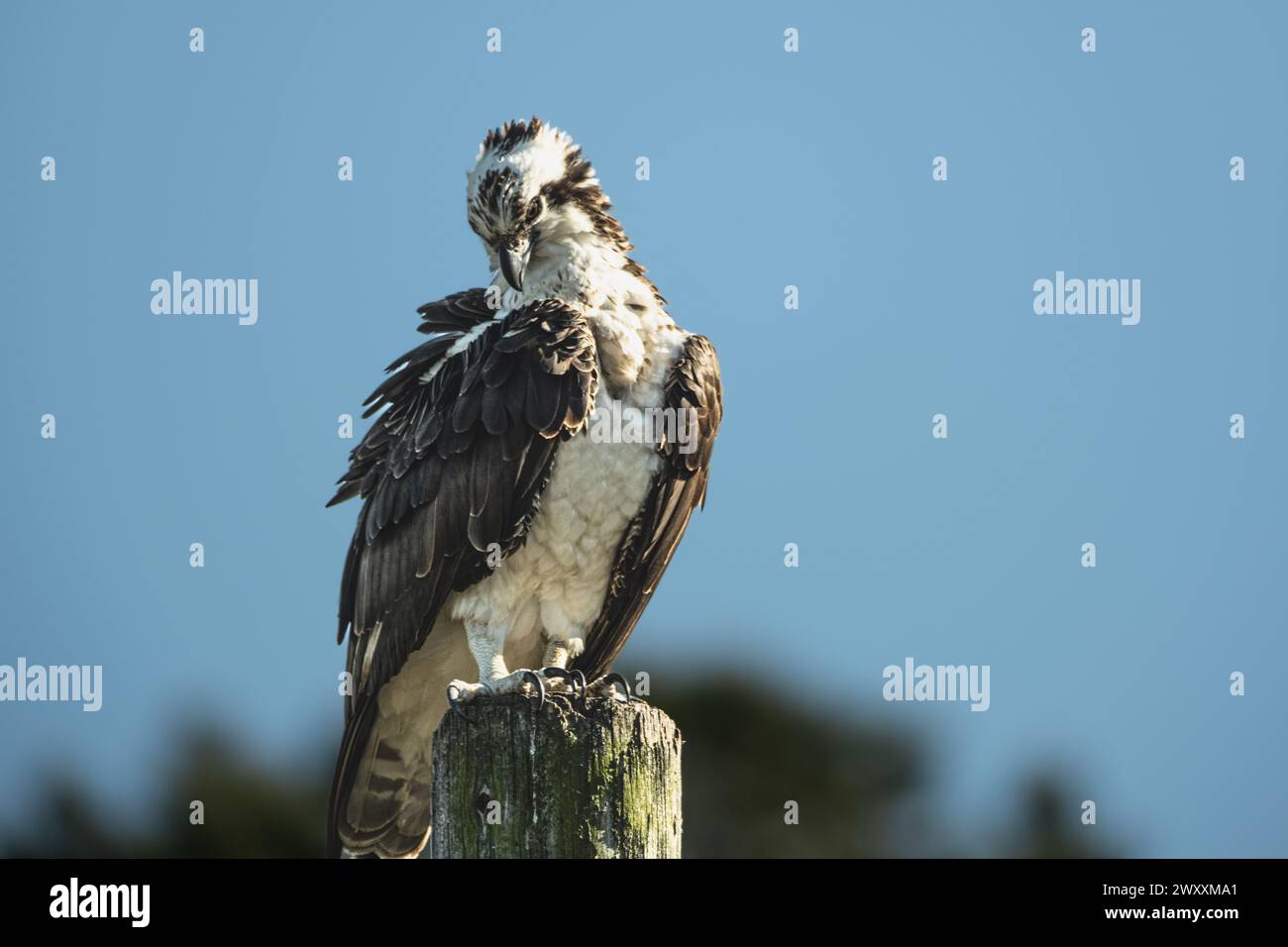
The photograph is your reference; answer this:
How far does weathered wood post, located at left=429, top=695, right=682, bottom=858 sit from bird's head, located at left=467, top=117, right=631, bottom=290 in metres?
2.63

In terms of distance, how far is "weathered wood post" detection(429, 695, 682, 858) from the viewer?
6520 mm

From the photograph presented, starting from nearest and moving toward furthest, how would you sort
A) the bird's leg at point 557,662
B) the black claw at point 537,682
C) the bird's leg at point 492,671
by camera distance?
the black claw at point 537,682 → the bird's leg at point 492,671 → the bird's leg at point 557,662

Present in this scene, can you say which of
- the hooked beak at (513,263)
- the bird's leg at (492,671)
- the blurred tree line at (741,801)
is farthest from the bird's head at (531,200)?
the blurred tree line at (741,801)

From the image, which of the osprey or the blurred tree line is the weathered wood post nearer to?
the osprey

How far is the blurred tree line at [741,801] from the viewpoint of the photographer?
2475cm

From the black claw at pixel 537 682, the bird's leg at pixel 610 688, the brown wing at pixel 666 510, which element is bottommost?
the bird's leg at pixel 610 688

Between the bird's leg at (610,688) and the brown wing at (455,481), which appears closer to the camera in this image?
the bird's leg at (610,688)

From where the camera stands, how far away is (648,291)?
9.18 metres

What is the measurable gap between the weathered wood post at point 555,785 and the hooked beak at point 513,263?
2475mm

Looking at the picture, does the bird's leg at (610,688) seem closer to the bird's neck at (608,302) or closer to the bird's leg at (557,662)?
the bird's leg at (557,662)

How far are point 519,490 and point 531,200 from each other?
4.61 feet
